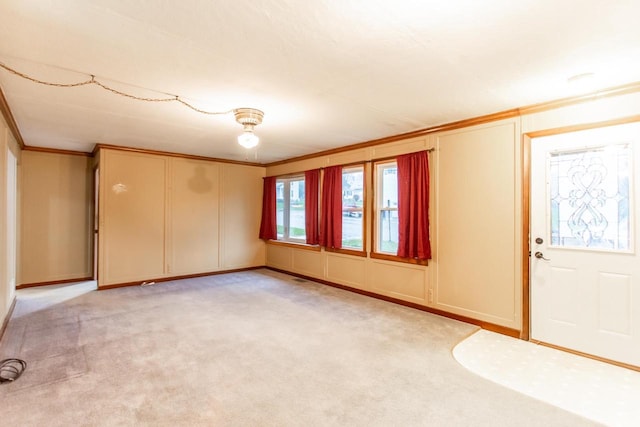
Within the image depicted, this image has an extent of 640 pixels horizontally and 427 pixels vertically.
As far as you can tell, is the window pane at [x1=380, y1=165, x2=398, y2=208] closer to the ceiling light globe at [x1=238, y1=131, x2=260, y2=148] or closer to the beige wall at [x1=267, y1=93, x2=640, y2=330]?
the beige wall at [x1=267, y1=93, x2=640, y2=330]

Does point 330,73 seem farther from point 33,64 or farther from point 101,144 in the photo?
point 101,144

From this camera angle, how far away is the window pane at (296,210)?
21.1ft

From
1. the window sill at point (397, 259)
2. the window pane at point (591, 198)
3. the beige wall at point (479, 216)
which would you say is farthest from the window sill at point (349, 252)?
the window pane at point (591, 198)

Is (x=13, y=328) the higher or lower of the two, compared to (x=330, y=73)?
lower

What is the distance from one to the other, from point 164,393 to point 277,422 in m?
0.89

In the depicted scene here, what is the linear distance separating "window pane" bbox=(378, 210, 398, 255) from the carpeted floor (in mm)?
821

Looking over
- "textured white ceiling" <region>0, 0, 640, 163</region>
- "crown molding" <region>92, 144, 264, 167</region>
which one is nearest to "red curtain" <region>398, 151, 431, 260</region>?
"textured white ceiling" <region>0, 0, 640, 163</region>

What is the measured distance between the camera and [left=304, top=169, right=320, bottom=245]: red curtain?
225 inches

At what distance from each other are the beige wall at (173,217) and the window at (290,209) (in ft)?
1.87

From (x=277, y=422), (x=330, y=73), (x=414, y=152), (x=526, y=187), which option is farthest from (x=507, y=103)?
(x=277, y=422)

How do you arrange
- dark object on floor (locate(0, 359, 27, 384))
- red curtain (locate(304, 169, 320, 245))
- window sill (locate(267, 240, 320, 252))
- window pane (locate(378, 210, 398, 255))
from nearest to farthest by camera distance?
dark object on floor (locate(0, 359, 27, 384)) → window pane (locate(378, 210, 398, 255)) → red curtain (locate(304, 169, 320, 245)) → window sill (locate(267, 240, 320, 252))

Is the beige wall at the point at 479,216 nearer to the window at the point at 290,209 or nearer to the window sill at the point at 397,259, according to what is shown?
the window sill at the point at 397,259

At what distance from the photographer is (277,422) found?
196 centimetres

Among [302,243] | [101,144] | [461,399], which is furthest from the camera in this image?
[302,243]
